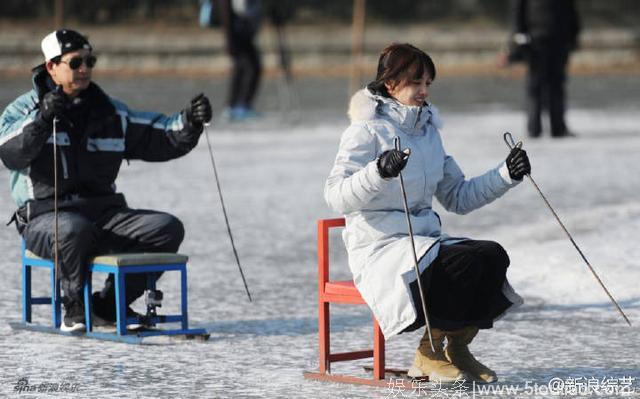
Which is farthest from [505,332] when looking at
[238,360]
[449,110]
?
[449,110]

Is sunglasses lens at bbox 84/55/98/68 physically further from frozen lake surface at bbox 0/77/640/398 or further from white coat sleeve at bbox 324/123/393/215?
white coat sleeve at bbox 324/123/393/215

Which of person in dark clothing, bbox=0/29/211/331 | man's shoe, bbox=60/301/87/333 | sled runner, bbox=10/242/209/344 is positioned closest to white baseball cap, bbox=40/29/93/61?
person in dark clothing, bbox=0/29/211/331

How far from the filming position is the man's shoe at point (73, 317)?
21.1 ft

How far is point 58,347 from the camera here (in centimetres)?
621

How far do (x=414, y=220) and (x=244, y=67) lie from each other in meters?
12.4

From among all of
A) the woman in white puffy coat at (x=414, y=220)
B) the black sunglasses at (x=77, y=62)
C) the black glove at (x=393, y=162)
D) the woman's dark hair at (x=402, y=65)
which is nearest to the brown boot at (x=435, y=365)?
the woman in white puffy coat at (x=414, y=220)

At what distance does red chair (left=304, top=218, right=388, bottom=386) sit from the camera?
5.38m

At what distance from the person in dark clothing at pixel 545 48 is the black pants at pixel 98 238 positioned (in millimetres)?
8614

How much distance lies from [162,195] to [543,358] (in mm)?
5608

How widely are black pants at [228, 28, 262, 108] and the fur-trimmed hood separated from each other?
1208 centimetres

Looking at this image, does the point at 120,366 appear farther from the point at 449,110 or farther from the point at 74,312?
the point at 449,110

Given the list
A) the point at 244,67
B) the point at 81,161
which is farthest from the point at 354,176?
the point at 244,67

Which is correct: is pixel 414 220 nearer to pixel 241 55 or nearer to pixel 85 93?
pixel 85 93

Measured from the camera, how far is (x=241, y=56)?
17.7 m
